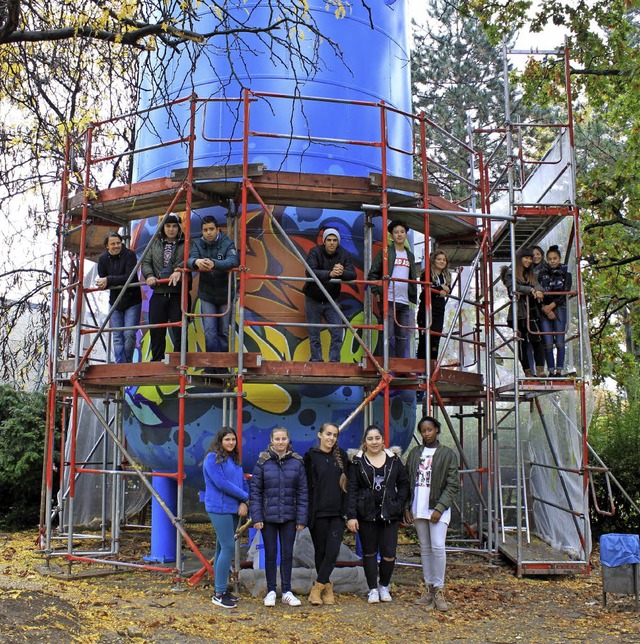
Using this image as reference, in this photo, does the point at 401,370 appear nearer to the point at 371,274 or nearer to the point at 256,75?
the point at 371,274

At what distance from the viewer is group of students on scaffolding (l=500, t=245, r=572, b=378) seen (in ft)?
35.4

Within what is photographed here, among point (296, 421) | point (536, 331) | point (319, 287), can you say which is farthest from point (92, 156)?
point (536, 331)

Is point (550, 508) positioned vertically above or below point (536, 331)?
below

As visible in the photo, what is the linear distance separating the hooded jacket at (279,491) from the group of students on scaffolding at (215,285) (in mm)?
1637

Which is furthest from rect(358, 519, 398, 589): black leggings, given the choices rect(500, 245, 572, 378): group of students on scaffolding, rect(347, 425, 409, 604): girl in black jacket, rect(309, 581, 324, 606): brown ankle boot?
rect(500, 245, 572, 378): group of students on scaffolding

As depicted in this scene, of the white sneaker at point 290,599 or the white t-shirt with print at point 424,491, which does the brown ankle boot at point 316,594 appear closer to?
the white sneaker at point 290,599

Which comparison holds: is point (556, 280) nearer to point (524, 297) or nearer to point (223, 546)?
point (524, 297)

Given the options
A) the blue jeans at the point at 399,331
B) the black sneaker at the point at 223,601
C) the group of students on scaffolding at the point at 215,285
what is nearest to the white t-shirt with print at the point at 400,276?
the group of students on scaffolding at the point at 215,285

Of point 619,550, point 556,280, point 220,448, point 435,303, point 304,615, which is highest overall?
point 556,280

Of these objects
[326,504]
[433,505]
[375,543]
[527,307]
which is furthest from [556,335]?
[326,504]

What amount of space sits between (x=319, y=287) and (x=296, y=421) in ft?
5.36

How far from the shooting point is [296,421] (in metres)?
9.59

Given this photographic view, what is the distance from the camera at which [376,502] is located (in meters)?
8.10

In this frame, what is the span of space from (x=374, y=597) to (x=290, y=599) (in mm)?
851
